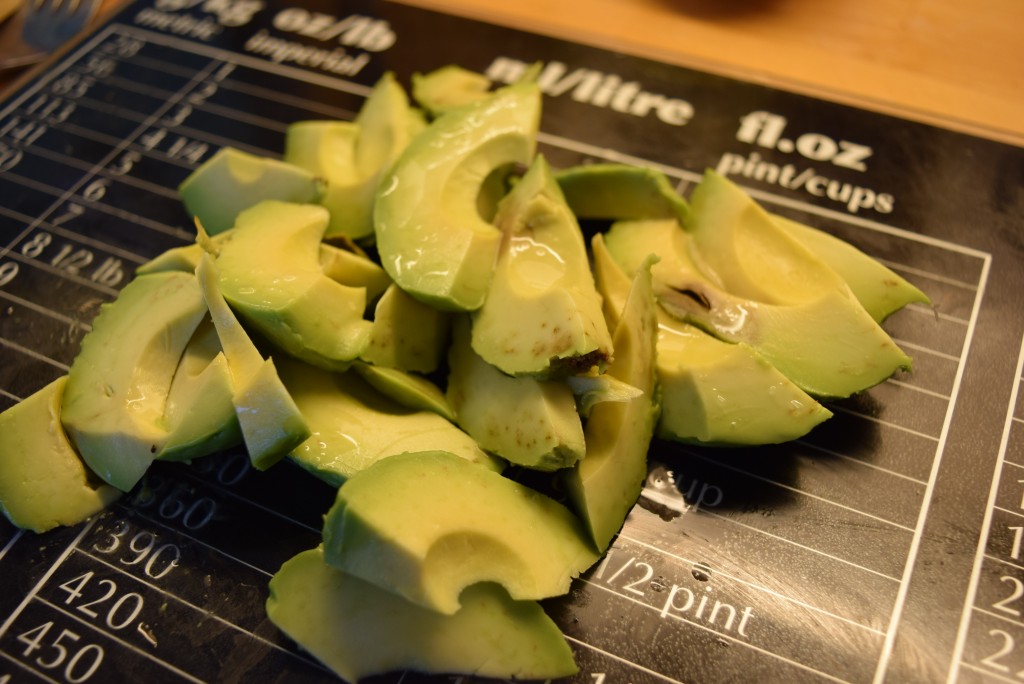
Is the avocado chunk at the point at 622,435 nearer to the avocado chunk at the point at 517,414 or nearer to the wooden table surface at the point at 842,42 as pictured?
the avocado chunk at the point at 517,414

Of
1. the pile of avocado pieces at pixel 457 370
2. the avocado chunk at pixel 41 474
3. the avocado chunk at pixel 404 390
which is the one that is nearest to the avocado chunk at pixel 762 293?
the pile of avocado pieces at pixel 457 370

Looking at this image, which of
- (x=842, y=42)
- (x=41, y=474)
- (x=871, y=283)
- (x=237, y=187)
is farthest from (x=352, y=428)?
(x=842, y=42)

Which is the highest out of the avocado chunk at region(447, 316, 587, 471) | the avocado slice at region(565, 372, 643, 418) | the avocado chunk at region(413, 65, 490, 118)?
the avocado chunk at region(413, 65, 490, 118)

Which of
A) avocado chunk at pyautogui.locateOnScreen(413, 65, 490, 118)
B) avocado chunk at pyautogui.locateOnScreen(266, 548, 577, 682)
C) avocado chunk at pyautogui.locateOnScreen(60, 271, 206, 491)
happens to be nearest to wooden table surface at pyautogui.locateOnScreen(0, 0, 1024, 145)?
avocado chunk at pyautogui.locateOnScreen(413, 65, 490, 118)

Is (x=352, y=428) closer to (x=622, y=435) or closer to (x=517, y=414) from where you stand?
(x=517, y=414)

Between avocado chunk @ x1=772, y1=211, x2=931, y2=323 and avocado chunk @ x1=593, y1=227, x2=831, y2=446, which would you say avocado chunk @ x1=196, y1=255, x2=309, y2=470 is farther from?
avocado chunk @ x1=772, y1=211, x2=931, y2=323

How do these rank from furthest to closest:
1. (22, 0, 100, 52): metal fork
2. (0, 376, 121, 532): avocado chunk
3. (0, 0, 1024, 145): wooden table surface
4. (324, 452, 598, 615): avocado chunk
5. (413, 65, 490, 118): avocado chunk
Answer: (22, 0, 100, 52): metal fork
(0, 0, 1024, 145): wooden table surface
(413, 65, 490, 118): avocado chunk
(0, 376, 121, 532): avocado chunk
(324, 452, 598, 615): avocado chunk

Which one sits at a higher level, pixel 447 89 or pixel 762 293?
pixel 447 89
